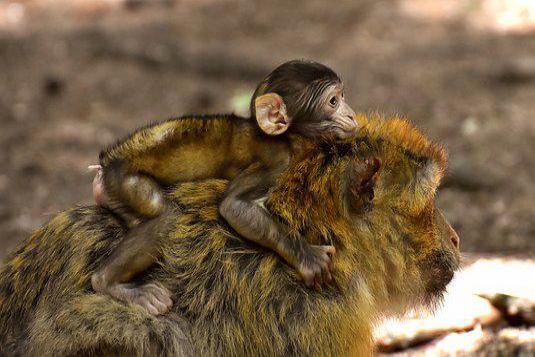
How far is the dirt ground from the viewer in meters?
9.82

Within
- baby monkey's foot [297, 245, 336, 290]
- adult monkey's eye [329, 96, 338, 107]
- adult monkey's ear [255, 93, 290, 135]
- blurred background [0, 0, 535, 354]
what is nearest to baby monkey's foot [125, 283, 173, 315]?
baby monkey's foot [297, 245, 336, 290]

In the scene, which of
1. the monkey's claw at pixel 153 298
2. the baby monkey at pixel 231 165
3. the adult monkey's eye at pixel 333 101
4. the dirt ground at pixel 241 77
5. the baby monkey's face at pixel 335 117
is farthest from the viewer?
the dirt ground at pixel 241 77

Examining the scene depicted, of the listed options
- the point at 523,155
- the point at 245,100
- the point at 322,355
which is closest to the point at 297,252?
the point at 322,355

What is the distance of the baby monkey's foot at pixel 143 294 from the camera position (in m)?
4.35

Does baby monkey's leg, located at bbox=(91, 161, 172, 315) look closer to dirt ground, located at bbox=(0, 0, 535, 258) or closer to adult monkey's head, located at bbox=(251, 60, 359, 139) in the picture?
adult monkey's head, located at bbox=(251, 60, 359, 139)

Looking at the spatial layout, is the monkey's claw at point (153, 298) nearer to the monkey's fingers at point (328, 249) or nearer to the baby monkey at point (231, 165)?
the baby monkey at point (231, 165)

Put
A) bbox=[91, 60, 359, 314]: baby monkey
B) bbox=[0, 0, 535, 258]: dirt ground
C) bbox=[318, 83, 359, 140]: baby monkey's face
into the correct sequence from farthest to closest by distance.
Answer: bbox=[0, 0, 535, 258]: dirt ground
bbox=[318, 83, 359, 140]: baby monkey's face
bbox=[91, 60, 359, 314]: baby monkey

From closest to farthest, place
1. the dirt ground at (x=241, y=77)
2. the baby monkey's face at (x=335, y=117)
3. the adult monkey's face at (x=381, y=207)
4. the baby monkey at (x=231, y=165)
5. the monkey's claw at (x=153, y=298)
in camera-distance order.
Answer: the monkey's claw at (x=153, y=298) → the baby monkey at (x=231, y=165) → the adult monkey's face at (x=381, y=207) → the baby monkey's face at (x=335, y=117) → the dirt ground at (x=241, y=77)

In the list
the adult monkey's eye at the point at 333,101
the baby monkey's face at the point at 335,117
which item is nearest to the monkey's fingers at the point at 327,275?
the baby monkey's face at the point at 335,117

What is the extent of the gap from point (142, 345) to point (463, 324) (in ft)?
9.20

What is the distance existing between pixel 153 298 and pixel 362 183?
111 cm

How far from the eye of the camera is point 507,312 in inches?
253

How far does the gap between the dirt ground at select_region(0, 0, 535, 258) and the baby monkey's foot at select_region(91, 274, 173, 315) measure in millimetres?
4750

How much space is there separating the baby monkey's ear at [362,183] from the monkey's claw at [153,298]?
98 centimetres
